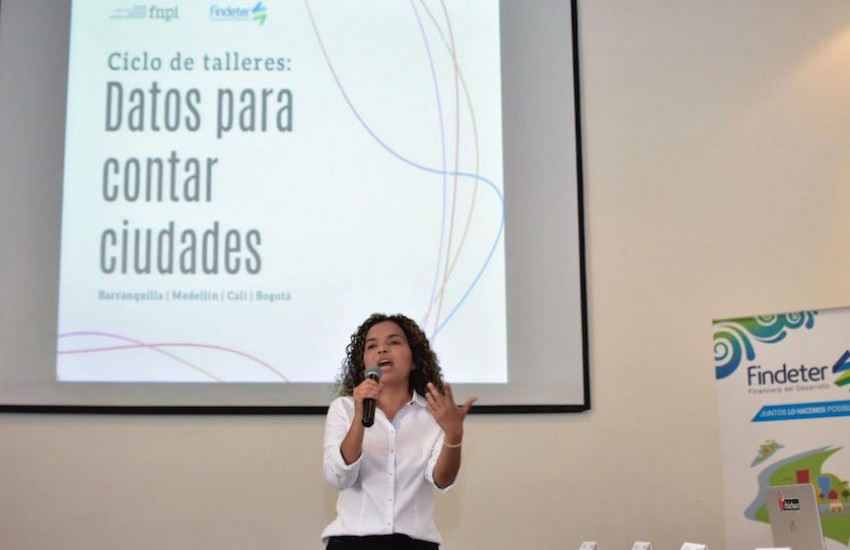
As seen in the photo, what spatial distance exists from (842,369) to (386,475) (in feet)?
6.41

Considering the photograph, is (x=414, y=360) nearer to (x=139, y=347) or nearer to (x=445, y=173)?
→ (x=445, y=173)

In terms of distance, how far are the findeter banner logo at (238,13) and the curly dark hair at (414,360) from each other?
1761 millimetres

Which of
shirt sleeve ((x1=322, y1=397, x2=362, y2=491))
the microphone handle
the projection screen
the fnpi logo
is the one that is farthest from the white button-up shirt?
the fnpi logo

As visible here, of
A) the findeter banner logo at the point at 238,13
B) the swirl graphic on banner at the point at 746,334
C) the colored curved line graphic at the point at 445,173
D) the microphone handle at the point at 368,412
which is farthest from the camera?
the findeter banner logo at the point at 238,13

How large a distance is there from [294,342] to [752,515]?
197 cm

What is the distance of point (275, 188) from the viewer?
4352 millimetres

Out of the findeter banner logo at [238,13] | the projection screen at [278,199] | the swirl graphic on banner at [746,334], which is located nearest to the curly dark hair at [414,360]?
the projection screen at [278,199]

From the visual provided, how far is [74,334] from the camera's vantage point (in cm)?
420

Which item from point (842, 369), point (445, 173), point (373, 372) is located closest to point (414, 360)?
point (373, 372)

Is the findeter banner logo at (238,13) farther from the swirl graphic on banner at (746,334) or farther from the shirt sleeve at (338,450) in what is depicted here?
the swirl graphic on banner at (746,334)

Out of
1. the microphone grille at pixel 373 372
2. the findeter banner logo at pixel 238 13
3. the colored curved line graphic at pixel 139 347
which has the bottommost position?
the microphone grille at pixel 373 372

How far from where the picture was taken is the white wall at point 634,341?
4.15 meters

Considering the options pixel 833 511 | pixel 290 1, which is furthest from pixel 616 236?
pixel 290 1

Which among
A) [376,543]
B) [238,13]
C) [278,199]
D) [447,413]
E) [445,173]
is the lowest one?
[376,543]
